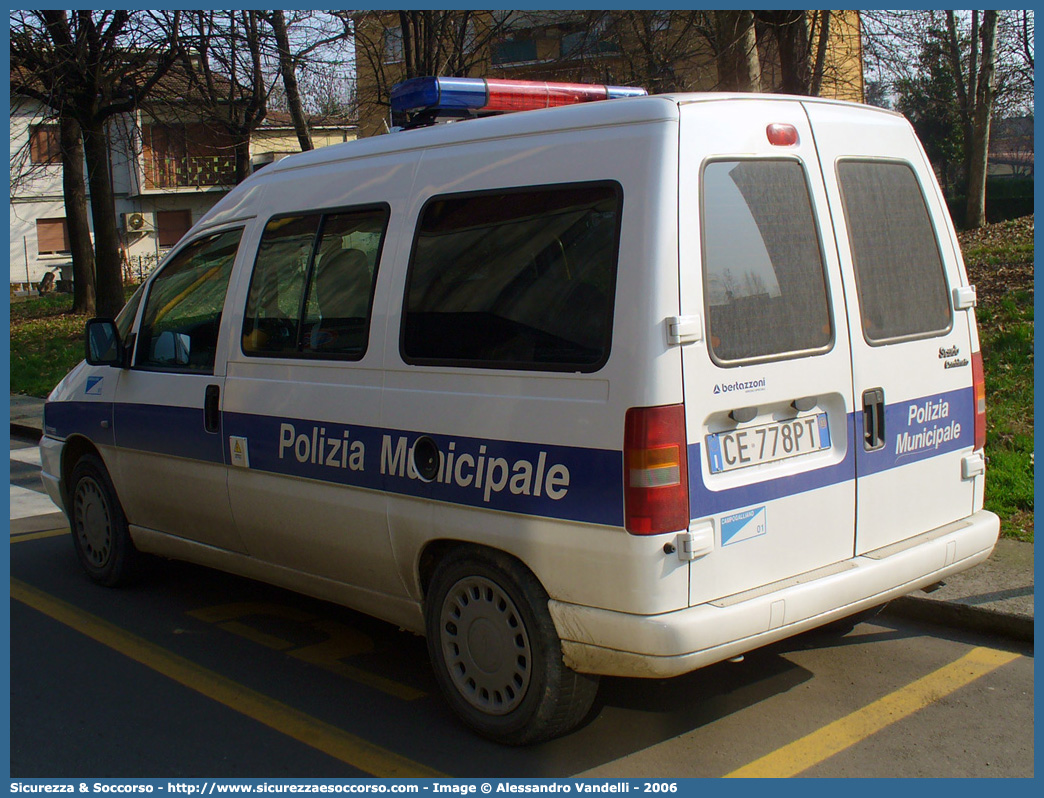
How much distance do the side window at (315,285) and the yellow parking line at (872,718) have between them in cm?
225

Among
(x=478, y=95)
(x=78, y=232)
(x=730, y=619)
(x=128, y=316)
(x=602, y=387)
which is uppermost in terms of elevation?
(x=78, y=232)

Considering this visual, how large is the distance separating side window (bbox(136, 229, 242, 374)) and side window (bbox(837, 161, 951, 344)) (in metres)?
2.96

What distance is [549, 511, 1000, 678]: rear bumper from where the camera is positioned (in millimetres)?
3213

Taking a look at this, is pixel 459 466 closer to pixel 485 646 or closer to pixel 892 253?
pixel 485 646

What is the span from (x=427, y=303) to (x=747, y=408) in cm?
133

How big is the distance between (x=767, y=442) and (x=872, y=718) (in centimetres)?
127

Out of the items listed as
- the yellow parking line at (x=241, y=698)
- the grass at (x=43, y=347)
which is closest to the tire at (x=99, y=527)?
the yellow parking line at (x=241, y=698)

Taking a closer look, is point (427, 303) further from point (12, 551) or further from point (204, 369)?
point (12, 551)

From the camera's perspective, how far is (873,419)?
12.3ft

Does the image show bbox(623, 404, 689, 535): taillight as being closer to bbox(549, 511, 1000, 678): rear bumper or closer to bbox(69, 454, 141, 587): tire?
bbox(549, 511, 1000, 678): rear bumper

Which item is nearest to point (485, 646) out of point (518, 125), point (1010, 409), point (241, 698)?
point (241, 698)

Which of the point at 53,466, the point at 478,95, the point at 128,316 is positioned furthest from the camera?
the point at 53,466

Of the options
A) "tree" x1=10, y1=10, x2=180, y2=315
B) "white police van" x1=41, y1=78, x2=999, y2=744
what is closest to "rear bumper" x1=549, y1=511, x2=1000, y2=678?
"white police van" x1=41, y1=78, x2=999, y2=744

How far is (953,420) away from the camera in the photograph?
411 cm
